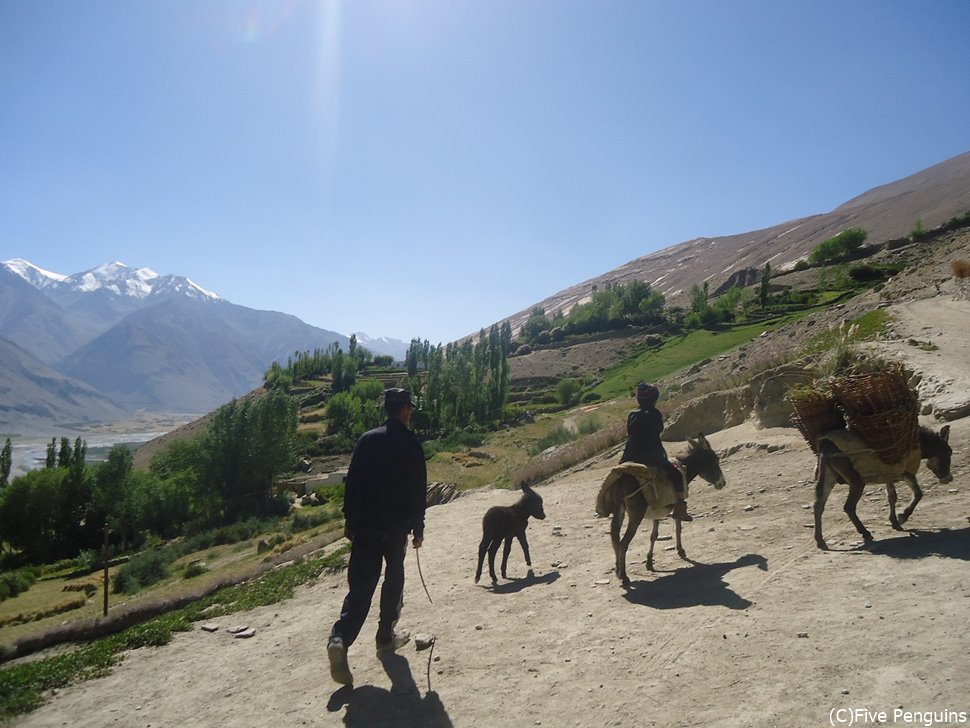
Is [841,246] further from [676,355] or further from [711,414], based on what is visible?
[711,414]

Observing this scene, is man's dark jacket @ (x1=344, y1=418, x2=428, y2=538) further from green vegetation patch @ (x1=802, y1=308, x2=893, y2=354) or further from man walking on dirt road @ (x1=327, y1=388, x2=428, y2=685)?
green vegetation patch @ (x1=802, y1=308, x2=893, y2=354)

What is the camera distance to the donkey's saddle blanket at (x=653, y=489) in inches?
313

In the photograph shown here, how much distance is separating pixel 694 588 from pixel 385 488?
4.21 metres

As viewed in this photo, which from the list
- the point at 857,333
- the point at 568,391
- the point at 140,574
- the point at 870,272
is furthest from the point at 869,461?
the point at 870,272

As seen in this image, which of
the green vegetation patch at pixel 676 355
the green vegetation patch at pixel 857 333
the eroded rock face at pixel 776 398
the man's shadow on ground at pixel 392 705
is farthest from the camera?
the green vegetation patch at pixel 676 355

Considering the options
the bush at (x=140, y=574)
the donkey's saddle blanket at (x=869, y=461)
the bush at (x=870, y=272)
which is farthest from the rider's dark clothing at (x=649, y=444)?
the bush at (x=870, y=272)

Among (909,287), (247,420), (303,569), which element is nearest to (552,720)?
(303,569)

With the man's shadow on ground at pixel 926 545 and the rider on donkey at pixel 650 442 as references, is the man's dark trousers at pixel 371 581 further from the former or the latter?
the man's shadow on ground at pixel 926 545

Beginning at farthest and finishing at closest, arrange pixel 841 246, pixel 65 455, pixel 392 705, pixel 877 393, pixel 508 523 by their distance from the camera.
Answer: pixel 841 246 < pixel 65 455 < pixel 508 523 < pixel 877 393 < pixel 392 705

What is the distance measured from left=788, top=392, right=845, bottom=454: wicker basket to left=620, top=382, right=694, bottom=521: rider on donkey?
1.93m

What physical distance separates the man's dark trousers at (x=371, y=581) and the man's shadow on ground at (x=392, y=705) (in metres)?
0.49

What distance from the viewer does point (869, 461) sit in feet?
24.5

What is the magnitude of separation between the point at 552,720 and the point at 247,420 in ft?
191

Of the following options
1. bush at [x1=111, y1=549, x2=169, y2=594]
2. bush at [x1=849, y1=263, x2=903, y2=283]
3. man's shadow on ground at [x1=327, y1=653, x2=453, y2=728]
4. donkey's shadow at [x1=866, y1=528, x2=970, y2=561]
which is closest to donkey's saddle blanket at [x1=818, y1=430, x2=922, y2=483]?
donkey's shadow at [x1=866, y1=528, x2=970, y2=561]
